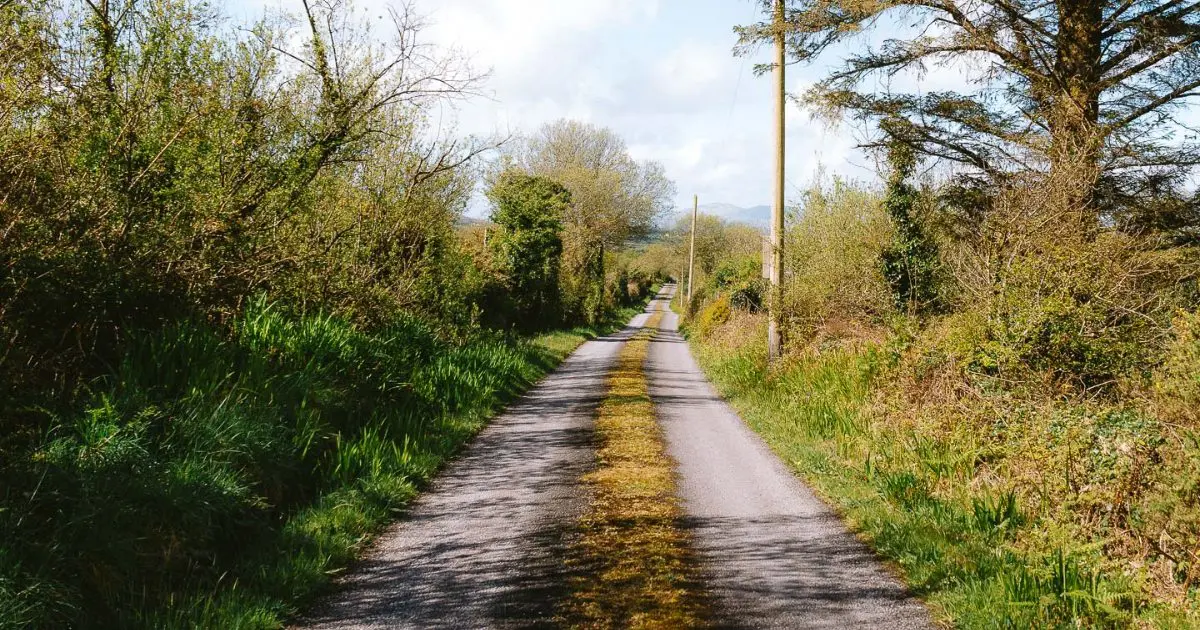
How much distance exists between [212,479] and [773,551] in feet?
14.1

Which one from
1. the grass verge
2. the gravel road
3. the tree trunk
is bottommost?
the gravel road

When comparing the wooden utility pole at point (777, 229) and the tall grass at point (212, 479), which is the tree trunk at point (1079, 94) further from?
the tall grass at point (212, 479)

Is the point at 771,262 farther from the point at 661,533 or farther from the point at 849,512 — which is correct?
the point at 661,533

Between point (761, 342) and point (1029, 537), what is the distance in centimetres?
1095

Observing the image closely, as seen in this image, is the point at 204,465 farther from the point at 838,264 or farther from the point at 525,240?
the point at 525,240

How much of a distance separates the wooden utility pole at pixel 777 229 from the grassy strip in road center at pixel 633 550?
5845 millimetres

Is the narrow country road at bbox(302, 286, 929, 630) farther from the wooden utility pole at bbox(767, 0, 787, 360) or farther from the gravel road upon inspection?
the wooden utility pole at bbox(767, 0, 787, 360)

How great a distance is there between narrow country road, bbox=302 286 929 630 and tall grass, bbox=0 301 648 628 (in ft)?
1.47

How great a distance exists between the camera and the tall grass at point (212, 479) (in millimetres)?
4188

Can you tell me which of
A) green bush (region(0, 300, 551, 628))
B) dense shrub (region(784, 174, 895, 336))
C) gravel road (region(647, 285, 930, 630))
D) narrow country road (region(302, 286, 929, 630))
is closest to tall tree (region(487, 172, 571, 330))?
dense shrub (region(784, 174, 895, 336))

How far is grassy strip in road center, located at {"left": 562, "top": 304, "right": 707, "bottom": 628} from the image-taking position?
4.50 m

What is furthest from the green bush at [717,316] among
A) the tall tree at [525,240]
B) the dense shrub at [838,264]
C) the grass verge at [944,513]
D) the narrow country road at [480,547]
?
the narrow country road at [480,547]

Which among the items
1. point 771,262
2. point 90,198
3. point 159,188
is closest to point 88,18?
point 159,188

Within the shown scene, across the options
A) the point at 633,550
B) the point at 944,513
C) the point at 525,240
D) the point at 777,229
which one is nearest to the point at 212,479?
the point at 633,550
